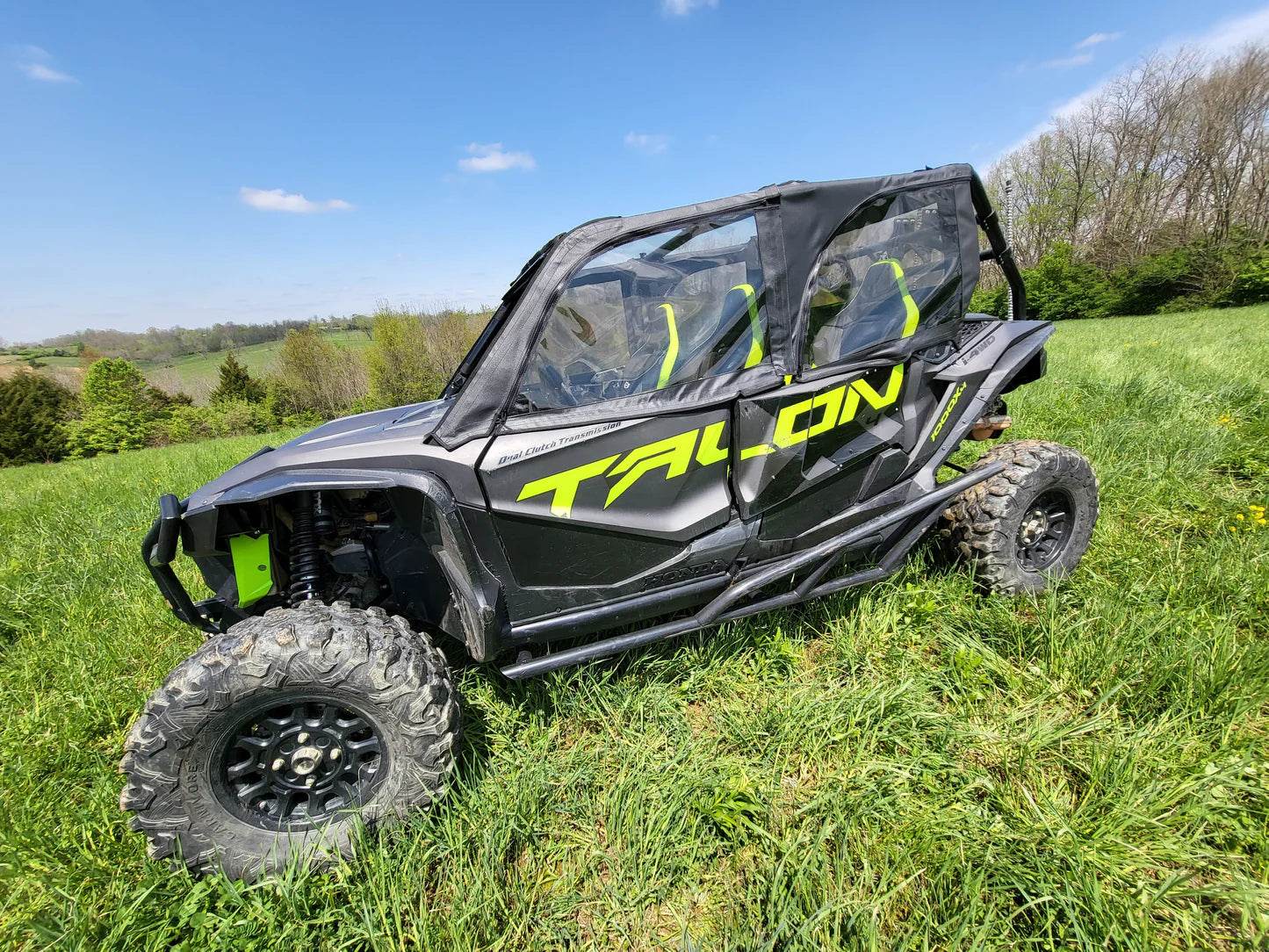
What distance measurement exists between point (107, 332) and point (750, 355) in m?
95.6

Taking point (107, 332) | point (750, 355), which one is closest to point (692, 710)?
point (750, 355)

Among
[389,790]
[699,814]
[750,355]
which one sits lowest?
[699,814]

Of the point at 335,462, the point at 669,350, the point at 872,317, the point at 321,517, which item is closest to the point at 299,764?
the point at 321,517

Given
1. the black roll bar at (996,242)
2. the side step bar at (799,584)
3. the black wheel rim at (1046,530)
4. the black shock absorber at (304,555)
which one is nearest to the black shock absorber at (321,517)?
the black shock absorber at (304,555)

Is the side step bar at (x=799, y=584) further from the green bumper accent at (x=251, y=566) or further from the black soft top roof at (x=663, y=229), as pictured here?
the green bumper accent at (x=251, y=566)

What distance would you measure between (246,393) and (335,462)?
4222cm

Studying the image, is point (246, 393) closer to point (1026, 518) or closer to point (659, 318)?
point (659, 318)

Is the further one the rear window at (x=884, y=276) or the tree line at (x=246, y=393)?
the tree line at (x=246, y=393)

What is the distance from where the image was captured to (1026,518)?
2.96 meters

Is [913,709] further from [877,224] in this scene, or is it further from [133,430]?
[133,430]

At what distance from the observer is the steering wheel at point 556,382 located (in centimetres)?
195

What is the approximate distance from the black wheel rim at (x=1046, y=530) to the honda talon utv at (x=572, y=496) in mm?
647

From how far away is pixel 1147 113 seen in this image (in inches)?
1168

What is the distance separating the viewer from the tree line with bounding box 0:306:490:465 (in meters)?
27.9
